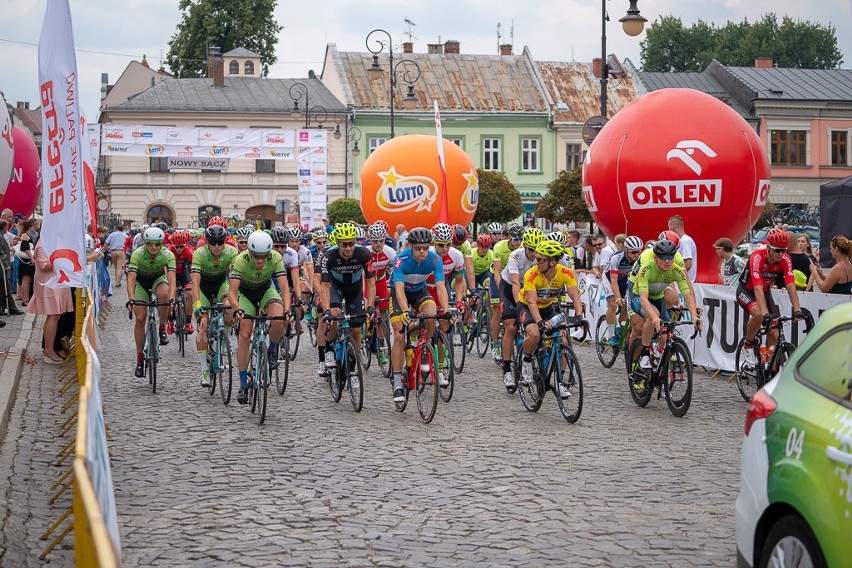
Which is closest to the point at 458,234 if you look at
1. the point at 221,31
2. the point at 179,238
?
the point at 179,238

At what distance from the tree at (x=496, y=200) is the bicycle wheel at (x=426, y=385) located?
39.7 meters

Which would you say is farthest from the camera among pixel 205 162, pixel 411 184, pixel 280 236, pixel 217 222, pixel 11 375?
pixel 205 162

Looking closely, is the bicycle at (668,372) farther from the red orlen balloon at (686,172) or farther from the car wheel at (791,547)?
the red orlen balloon at (686,172)

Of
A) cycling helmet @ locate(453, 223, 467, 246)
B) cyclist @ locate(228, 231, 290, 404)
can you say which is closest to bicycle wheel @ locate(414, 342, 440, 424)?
cyclist @ locate(228, 231, 290, 404)

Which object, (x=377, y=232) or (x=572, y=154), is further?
(x=572, y=154)

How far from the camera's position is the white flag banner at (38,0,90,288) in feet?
35.4

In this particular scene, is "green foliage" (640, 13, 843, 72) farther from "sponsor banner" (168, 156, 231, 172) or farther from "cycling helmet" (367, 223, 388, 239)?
"cycling helmet" (367, 223, 388, 239)

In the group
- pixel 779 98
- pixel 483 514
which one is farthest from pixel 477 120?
pixel 483 514

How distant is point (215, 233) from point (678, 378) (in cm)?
518

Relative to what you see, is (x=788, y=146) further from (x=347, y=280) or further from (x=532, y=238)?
(x=347, y=280)

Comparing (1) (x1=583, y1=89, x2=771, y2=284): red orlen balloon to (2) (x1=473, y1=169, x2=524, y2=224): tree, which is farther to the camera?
(2) (x1=473, y1=169, x2=524, y2=224): tree

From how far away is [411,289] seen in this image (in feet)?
42.9

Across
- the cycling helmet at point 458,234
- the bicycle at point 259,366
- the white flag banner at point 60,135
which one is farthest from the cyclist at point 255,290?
the cycling helmet at point 458,234

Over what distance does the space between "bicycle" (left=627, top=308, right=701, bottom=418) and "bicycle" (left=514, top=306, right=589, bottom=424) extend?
34.1 inches
